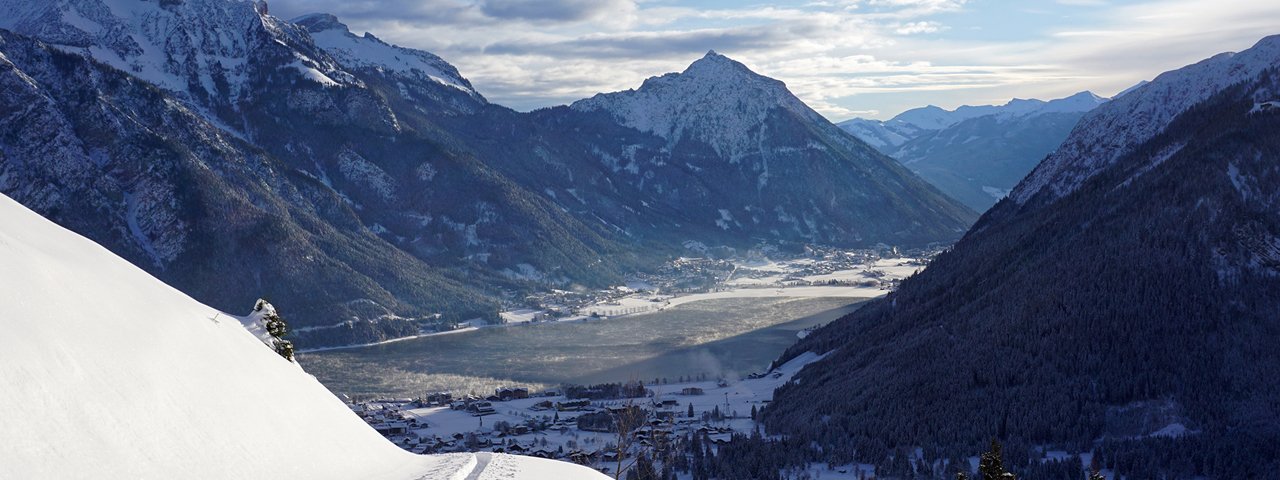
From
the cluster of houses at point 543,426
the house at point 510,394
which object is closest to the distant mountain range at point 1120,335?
the cluster of houses at point 543,426

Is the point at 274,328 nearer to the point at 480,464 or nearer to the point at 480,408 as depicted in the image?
the point at 480,464

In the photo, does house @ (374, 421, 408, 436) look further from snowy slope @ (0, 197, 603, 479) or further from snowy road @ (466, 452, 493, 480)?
snowy slope @ (0, 197, 603, 479)

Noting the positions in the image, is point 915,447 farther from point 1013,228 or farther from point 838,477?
point 1013,228

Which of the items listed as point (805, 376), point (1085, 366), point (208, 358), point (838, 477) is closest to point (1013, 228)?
point (805, 376)

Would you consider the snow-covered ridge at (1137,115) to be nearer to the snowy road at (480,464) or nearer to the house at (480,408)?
the house at (480,408)

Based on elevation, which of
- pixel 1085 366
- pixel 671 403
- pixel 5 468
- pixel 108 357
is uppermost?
pixel 108 357

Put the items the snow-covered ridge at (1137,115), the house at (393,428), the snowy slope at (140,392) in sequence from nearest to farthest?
the snowy slope at (140,392)
the house at (393,428)
the snow-covered ridge at (1137,115)

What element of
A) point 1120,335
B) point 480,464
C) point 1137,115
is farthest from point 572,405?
point 480,464
